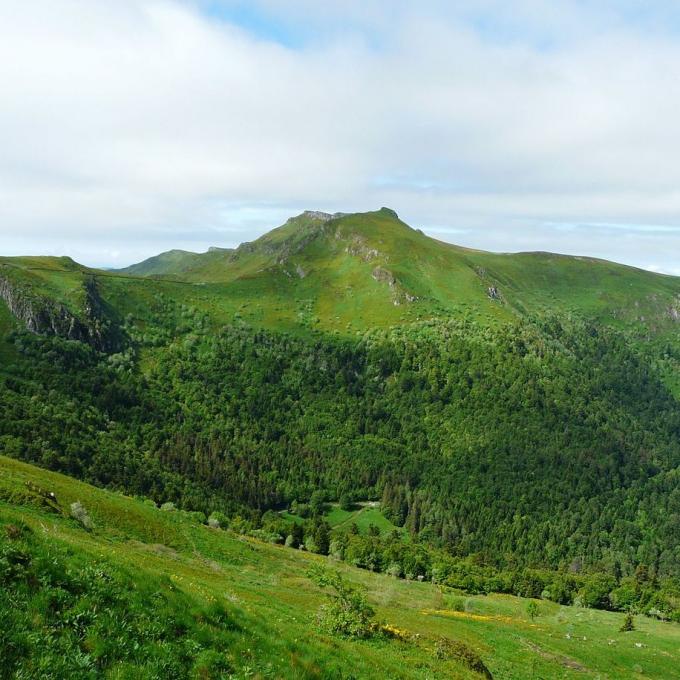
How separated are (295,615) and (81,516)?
124ft

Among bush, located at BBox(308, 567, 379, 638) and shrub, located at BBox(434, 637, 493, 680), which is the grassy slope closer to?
shrub, located at BBox(434, 637, 493, 680)

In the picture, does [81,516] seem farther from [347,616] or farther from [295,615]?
[347,616]

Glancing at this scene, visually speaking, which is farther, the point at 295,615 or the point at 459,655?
the point at 295,615

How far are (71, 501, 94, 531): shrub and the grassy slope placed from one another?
168 cm

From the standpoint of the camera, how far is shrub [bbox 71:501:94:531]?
195 feet

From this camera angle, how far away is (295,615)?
37.3m

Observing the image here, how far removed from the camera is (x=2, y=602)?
47.1 feet

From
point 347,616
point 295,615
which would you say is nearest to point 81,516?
point 295,615

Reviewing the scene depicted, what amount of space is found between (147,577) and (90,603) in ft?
14.2

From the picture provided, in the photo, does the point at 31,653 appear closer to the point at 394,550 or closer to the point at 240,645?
the point at 240,645

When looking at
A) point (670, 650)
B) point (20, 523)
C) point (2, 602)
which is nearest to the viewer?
point (2, 602)

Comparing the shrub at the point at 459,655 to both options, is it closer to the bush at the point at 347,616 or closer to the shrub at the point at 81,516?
the bush at the point at 347,616

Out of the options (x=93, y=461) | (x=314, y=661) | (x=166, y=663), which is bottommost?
(x=93, y=461)

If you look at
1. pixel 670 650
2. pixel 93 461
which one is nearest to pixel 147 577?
pixel 670 650
